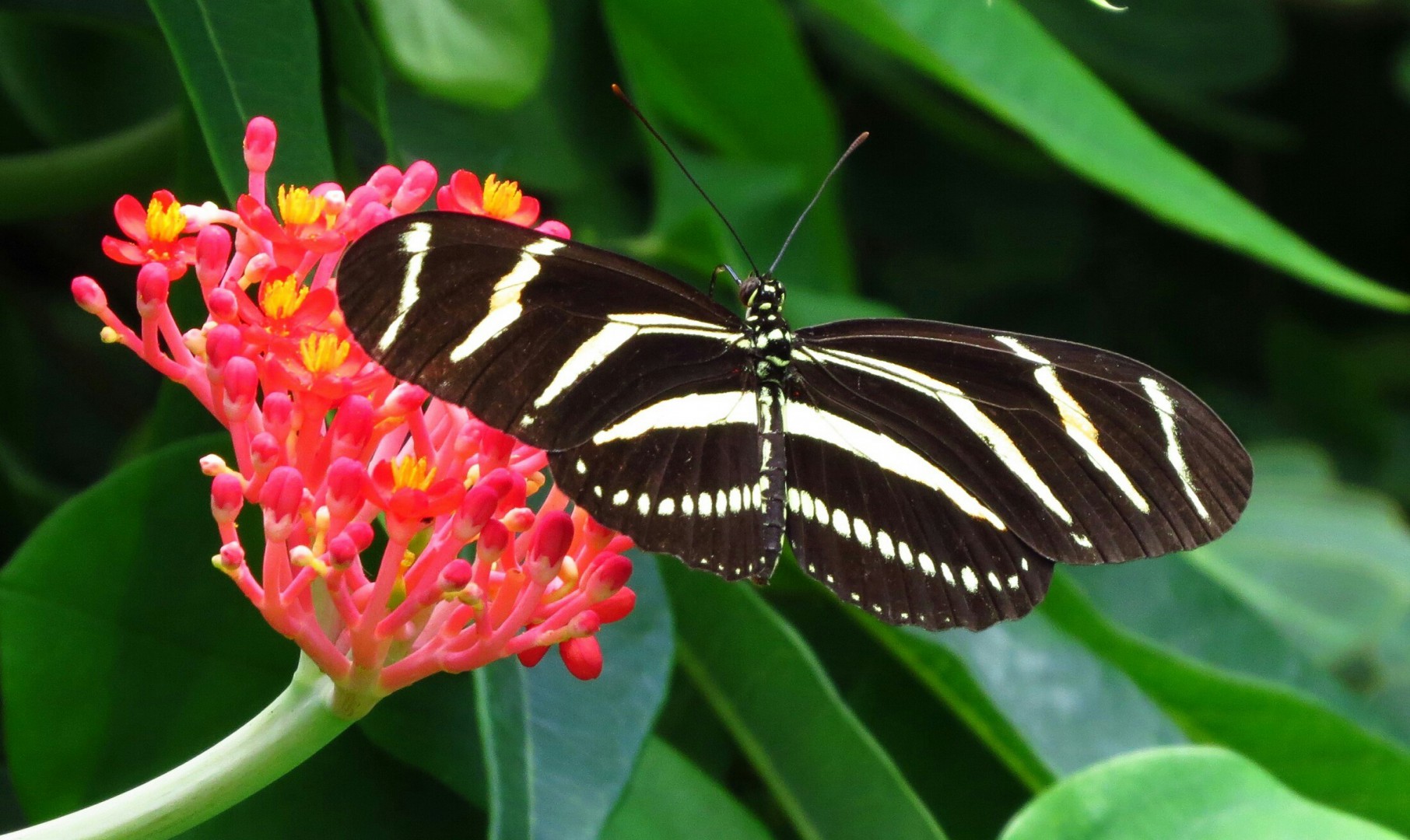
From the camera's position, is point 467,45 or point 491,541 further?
point 467,45

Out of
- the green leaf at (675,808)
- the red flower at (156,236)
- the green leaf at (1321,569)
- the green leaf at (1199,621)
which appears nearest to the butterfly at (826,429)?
the red flower at (156,236)

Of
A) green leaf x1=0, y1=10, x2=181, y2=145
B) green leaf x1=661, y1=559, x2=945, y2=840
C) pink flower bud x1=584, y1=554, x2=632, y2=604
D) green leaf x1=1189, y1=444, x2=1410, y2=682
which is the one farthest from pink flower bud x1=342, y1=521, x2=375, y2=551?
green leaf x1=1189, y1=444, x2=1410, y2=682

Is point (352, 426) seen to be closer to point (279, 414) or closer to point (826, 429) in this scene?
point (279, 414)

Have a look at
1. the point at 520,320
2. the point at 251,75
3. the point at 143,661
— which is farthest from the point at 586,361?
the point at 143,661

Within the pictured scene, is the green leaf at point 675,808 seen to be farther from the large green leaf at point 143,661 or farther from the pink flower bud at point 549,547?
the pink flower bud at point 549,547

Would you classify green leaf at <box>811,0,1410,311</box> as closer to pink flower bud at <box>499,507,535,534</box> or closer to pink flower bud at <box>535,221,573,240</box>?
pink flower bud at <box>535,221,573,240</box>

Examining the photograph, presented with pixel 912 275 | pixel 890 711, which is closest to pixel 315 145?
pixel 890 711

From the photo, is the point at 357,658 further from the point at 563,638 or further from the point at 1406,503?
the point at 1406,503
